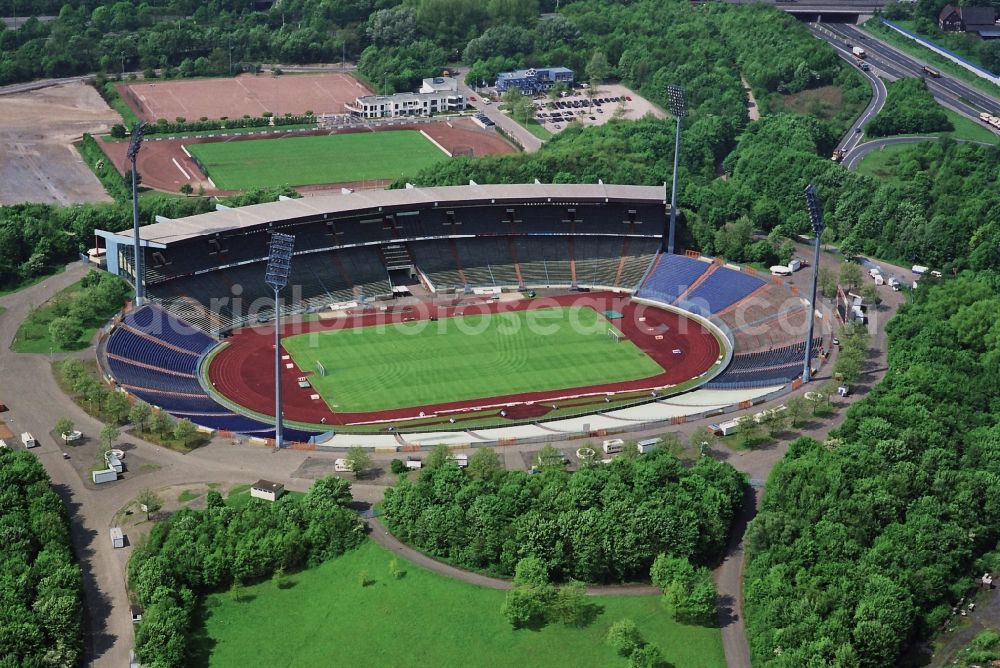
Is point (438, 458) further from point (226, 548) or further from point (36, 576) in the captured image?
point (36, 576)

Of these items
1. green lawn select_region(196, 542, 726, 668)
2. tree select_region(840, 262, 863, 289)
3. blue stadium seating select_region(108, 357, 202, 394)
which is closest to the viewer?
green lawn select_region(196, 542, 726, 668)

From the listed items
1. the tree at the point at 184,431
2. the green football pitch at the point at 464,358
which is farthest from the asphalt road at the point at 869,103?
the tree at the point at 184,431

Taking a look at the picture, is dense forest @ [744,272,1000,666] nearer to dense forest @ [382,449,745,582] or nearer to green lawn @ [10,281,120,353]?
dense forest @ [382,449,745,582]

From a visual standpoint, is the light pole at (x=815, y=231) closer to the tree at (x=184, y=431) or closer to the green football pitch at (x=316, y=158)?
the tree at (x=184, y=431)

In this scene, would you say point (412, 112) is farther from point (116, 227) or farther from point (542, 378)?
point (542, 378)

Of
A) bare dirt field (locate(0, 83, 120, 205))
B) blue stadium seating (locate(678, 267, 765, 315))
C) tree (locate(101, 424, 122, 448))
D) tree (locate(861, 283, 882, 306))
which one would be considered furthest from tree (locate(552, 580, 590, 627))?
bare dirt field (locate(0, 83, 120, 205))

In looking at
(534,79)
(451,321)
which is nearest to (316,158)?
(534,79)

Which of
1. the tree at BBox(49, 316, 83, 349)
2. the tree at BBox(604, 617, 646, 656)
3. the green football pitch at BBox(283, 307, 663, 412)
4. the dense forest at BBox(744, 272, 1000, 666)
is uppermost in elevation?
the dense forest at BBox(744, 272, 1000, 666)
